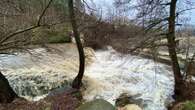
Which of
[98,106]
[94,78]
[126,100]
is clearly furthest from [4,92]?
[94,78]

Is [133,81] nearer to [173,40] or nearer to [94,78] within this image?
[94,78]

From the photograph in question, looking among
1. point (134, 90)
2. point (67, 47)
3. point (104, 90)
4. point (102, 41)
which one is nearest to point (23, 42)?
point (104, 90)

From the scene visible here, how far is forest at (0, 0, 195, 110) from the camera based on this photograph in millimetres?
9234

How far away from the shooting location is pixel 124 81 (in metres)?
13.4

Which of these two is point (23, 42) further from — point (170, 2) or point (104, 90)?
point (170, 2)

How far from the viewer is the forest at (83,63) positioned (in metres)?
9.23

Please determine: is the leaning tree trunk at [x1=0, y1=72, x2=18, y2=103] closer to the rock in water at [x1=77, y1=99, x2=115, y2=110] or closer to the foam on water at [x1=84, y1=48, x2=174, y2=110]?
the rock in water at [x1=77, y1=99, x2=115, y2=110]

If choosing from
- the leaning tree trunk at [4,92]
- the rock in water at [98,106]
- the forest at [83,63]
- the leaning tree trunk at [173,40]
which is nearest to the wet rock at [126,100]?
the forest at [83,63]

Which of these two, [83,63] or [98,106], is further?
[83,63]

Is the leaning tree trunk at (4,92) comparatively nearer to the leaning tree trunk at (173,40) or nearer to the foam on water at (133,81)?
the foam on water at (133,81)

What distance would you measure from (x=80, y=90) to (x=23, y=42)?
3780mm

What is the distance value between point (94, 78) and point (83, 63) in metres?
1.66

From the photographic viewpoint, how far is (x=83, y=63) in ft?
40.2

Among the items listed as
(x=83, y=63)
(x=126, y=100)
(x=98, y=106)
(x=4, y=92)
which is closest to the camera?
(x=98, y=106)
